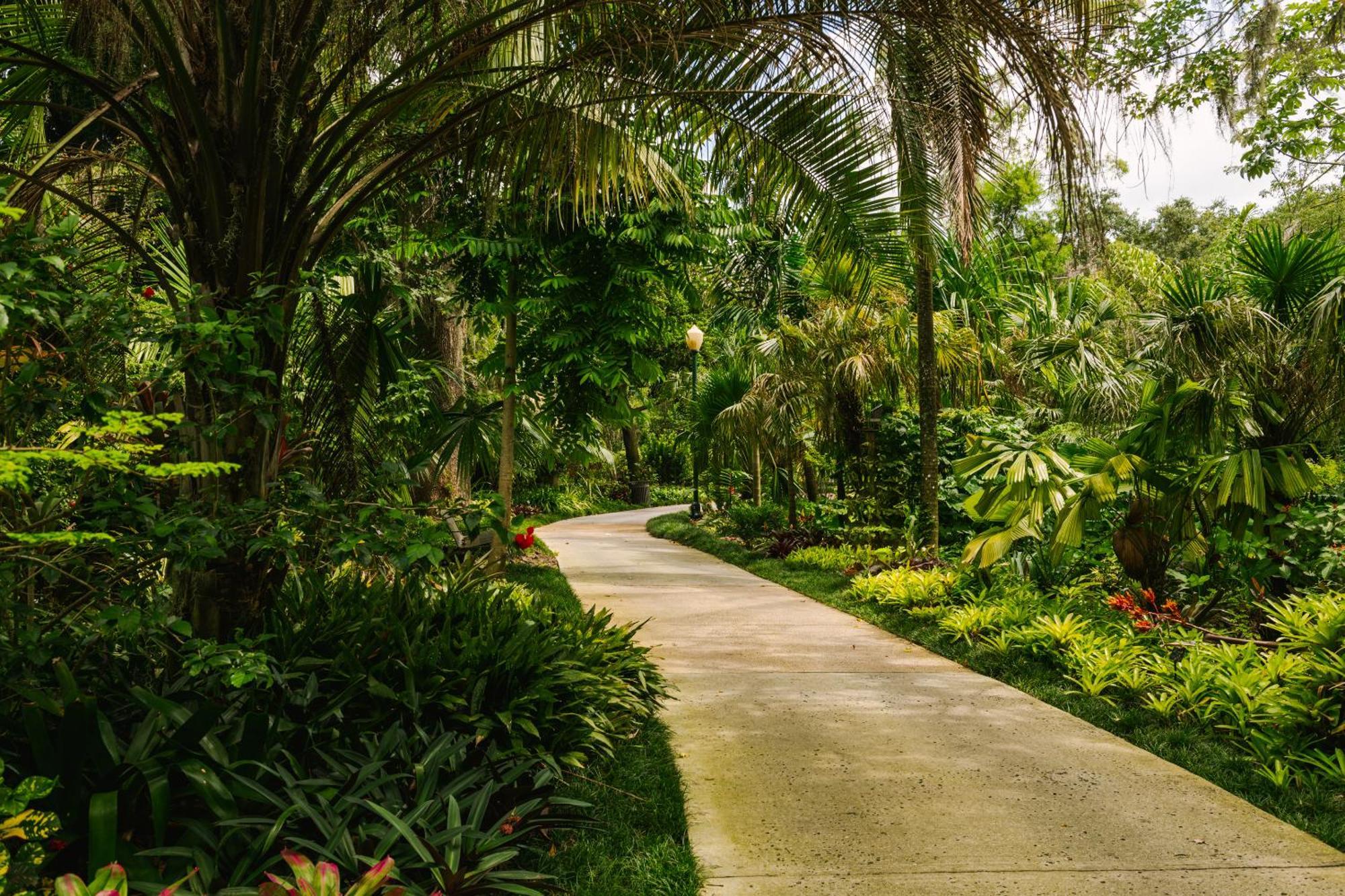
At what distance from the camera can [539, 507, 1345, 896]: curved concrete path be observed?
3.28 m

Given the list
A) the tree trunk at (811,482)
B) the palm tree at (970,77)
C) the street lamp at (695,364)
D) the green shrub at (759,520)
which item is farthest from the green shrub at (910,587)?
the tree trunk at (811,482)

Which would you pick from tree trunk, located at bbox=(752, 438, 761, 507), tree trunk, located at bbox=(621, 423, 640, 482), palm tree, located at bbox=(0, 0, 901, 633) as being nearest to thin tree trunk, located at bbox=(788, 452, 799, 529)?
tree trunk, located at bbox=(752, 438, 761, 507)

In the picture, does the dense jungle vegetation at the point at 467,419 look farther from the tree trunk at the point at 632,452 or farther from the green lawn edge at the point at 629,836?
the tree trunk at the point at 632,452

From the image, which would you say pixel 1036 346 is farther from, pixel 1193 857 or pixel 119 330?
pixel 119 330

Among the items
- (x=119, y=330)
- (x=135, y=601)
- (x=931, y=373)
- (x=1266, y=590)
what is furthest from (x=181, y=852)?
(x=931, y=373)

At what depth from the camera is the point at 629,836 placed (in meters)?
3.56

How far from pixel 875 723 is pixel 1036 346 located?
24.7ft

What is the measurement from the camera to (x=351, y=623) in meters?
4.43

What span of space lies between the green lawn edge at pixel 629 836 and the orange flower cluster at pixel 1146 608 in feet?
12.8

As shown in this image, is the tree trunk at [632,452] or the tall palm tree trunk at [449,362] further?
the tree trunk at [632,452]

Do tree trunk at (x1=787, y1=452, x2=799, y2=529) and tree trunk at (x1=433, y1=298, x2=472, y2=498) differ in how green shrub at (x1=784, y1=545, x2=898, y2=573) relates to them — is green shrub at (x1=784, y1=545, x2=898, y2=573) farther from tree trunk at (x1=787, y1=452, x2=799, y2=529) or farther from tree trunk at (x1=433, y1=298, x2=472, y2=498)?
tree trunk at (x1=433, y1=298, x2=472, y2=498)

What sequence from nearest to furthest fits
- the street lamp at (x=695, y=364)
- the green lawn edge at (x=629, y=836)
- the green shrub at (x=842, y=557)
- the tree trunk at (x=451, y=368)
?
the green lawn edge at (x=629, y=836)
the green shrub at (x=842, y=557)
the tree trunk at (x=451, y=368)
the street lamp at (x=695, y=364)

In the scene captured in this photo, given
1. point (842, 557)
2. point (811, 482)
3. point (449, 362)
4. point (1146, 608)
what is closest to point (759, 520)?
point (811, 482)

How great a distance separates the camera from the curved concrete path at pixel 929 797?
3.28 metres
